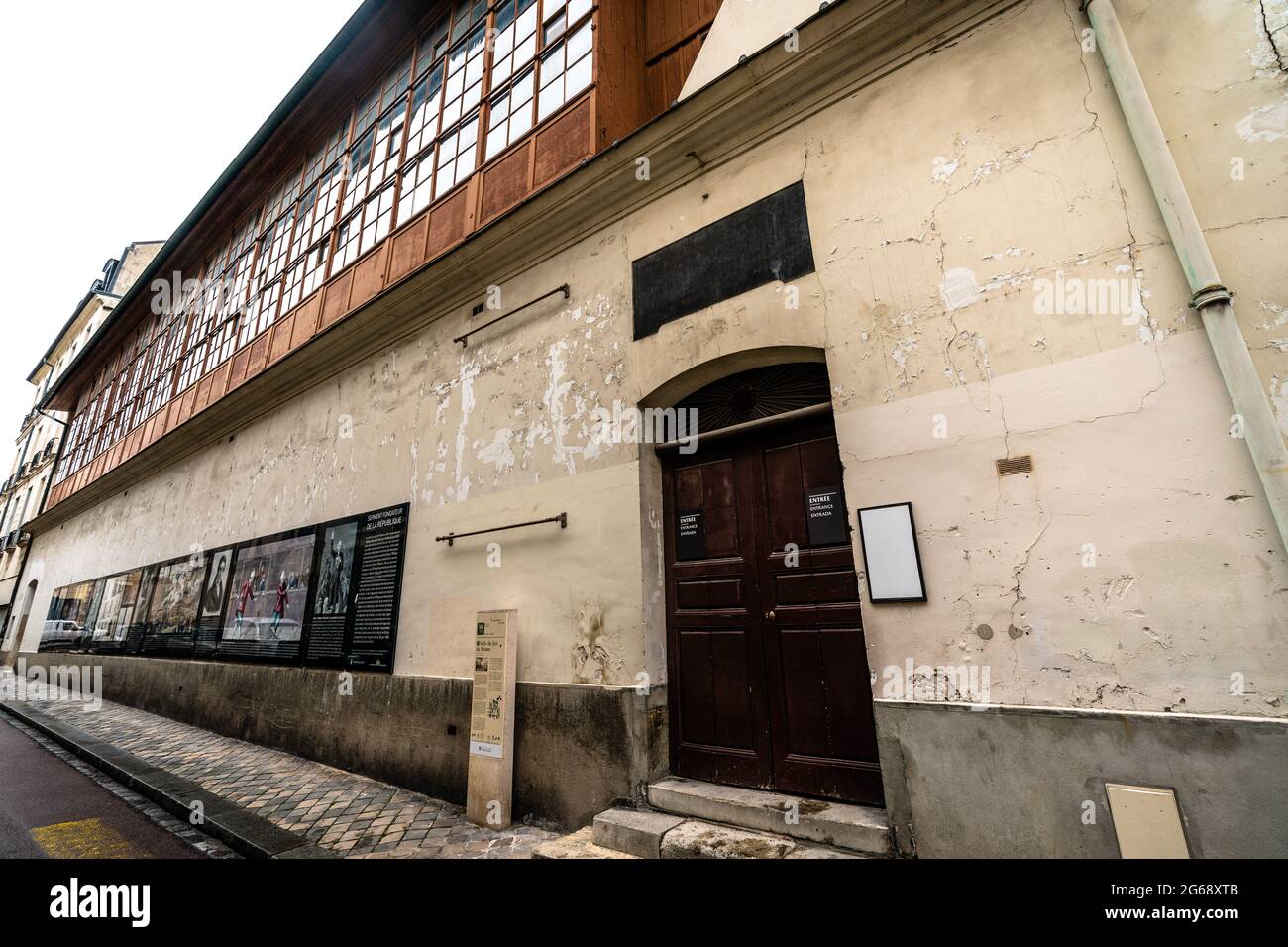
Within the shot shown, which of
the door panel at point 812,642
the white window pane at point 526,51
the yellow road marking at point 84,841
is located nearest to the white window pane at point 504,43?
the white window pane at point 526,51

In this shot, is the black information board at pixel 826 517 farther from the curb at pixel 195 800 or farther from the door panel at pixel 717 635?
the curb at pixel 195 800

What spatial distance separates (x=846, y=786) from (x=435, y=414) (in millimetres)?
5411

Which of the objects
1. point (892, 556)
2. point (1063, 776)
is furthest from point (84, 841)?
point (1063, 776)

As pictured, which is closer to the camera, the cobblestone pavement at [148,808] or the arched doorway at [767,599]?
the arched doorway at [767,599]

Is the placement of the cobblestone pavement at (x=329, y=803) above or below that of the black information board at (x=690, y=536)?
below

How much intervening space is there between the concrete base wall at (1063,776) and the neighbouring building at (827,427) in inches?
0.6

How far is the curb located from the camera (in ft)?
12.3

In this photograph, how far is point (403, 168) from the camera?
26.2 feet

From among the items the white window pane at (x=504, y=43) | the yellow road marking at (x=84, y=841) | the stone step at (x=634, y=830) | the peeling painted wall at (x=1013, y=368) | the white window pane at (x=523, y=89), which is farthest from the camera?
the white window pane at (x=504, y=43)

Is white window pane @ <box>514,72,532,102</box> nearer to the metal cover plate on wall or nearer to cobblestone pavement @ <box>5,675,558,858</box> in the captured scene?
cobblestone pavement @ <box>5,675,558,858</box>

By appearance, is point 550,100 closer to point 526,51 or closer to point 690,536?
point 526,51

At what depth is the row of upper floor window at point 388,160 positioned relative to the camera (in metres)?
6.42

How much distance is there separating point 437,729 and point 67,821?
3.11m

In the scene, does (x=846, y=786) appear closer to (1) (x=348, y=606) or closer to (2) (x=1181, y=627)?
(2) (x=1181, y=627)
